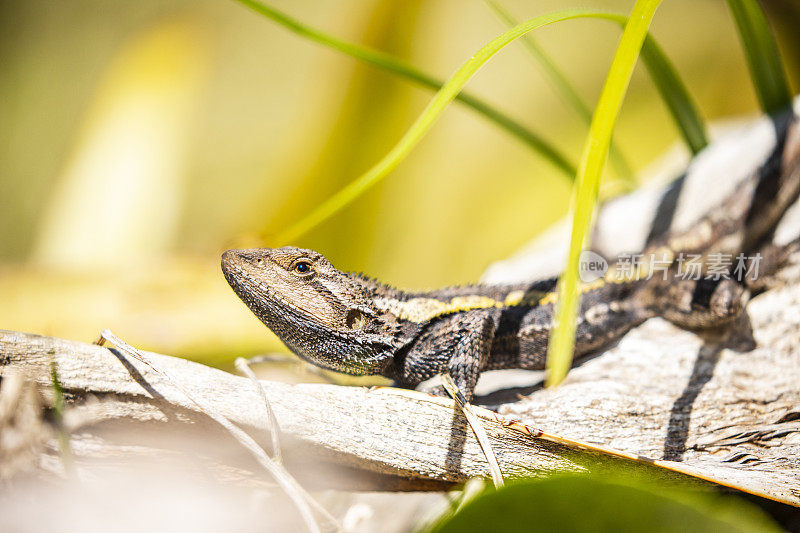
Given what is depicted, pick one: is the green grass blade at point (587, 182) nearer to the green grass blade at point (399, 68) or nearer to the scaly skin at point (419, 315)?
the scaly skin at point (419, 315)

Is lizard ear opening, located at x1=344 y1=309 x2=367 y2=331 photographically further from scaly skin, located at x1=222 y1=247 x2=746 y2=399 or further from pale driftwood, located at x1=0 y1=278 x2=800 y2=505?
pale driftwood, located at x1=0 y1=278 x2=800 y2=505

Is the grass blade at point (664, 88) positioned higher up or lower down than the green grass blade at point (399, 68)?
higher up

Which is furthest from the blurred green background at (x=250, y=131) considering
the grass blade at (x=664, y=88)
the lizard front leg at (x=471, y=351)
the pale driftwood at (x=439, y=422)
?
the pale driftwood at (x=439, y=422)

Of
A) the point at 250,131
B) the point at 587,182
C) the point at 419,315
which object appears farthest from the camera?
the point at 250,131

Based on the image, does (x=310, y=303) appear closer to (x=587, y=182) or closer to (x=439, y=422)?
(x=439, y=422)

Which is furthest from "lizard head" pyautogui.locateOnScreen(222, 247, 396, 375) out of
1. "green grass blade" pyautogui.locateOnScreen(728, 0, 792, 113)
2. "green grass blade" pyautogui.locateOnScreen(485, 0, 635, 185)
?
"green grass blade" pyautogui.locateOnScreen(728, 0, 792, 113)

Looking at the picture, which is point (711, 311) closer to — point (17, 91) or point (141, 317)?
point (141, 317)

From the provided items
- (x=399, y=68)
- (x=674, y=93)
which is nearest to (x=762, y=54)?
(x=674, y=93)
